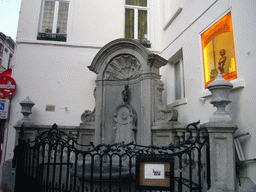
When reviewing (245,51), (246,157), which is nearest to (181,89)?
(245,51)

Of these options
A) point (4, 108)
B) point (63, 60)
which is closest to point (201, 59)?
point (63, 60)

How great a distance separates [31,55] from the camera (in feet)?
25.1

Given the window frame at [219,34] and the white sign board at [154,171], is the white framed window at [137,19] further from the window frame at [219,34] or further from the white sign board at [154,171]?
the white sign board at [154,171]

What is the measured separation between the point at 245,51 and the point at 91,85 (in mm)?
5358

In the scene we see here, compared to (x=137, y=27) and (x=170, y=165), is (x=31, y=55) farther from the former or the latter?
(x=170, y=165)

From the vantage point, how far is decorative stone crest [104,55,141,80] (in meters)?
6.50

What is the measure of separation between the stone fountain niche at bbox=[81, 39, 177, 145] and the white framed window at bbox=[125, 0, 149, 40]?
245cm

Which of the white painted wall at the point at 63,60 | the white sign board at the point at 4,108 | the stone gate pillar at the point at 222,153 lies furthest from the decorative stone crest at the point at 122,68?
the stone gate pillar at the point at 222,153

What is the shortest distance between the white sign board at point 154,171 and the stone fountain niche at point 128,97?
252 cm

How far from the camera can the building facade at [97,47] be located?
17.2 feet

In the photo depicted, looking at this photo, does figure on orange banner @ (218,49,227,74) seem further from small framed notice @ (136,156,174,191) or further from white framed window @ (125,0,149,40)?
white framed window @ (125,0,149,40)

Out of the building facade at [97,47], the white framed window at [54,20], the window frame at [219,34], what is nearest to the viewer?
the window frame at [219,34]

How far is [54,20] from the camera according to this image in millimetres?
8172

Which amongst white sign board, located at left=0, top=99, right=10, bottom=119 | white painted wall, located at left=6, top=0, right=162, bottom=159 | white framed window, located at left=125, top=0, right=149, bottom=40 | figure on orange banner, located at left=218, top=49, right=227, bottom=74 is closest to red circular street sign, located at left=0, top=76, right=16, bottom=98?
white painted wall, located at left=6, top=0, right=162, bottom=159
